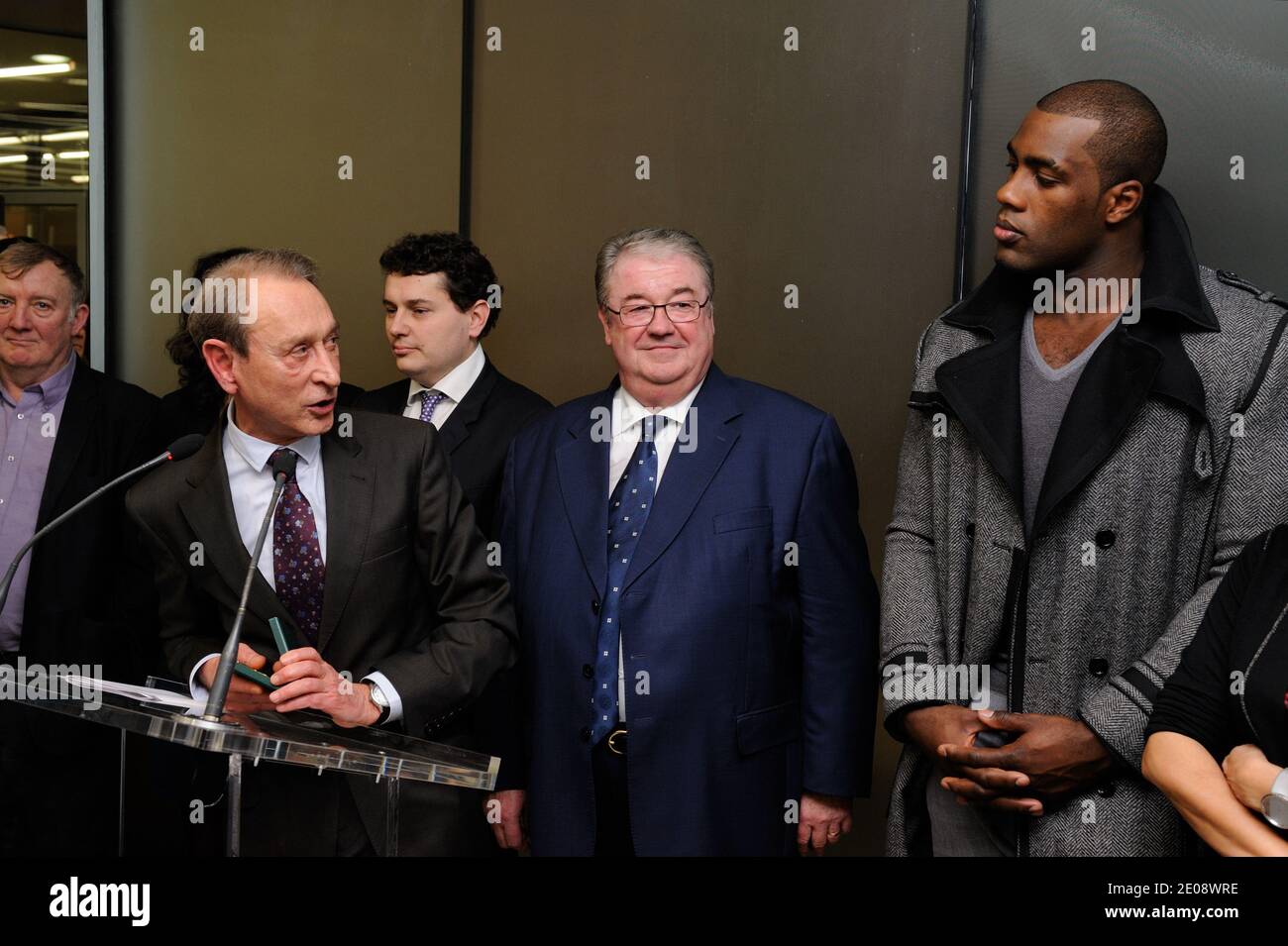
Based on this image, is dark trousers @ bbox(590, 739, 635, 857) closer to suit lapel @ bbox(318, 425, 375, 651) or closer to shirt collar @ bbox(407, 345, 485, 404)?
suit lapel @ bbox(318, 425, 375, 651)

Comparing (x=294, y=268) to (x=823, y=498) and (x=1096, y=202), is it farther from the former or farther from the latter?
(x=1096, y=202)

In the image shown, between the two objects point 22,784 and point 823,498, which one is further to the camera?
point 22,784

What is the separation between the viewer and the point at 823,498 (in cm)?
274

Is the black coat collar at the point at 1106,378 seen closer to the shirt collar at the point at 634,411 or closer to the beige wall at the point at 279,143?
the shirt collar at the point at 634,411

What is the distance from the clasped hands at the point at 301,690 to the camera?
218 centimetres

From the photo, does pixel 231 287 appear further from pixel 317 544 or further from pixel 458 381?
pixel 458 381

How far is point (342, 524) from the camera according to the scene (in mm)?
2533

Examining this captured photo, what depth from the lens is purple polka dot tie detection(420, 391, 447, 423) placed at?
10.9 ft

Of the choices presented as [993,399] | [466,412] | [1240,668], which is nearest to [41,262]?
[466,412]

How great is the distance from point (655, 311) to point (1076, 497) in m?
0.90

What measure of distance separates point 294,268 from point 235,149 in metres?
2.02

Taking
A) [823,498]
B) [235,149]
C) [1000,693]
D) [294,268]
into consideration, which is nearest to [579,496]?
[823,498]

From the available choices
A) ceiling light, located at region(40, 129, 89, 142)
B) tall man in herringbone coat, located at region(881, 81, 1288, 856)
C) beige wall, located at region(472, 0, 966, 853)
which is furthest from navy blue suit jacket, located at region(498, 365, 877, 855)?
ceiling light, located at region(40, 129, 89, 142)

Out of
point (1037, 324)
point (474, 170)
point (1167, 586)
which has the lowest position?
point (1167, 586)
